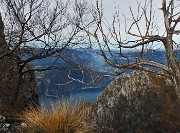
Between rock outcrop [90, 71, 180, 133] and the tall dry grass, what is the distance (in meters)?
0.99

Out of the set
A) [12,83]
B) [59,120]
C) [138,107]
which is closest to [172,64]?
[59,120]

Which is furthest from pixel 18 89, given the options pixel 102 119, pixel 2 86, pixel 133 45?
pixel 133 45

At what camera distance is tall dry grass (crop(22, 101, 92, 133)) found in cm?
717

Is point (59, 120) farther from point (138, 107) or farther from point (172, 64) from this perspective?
point (172, 64)

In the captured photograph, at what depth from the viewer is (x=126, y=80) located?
927cm

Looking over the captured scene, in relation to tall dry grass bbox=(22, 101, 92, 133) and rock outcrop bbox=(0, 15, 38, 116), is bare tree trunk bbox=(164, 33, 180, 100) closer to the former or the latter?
tall dry grass bbox=(22, 101, 92, 133)

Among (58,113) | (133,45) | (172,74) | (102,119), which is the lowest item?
(102,119)

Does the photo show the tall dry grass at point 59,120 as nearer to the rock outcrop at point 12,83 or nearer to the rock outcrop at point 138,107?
the rock outcrop at point 138,107

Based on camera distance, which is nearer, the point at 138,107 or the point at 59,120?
the point at 59,120

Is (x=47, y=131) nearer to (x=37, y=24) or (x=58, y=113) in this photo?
(x=58, y=113)

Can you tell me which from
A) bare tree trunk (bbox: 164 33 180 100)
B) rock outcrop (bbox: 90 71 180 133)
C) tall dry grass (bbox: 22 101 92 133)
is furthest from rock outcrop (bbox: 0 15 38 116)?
bare tree trunk (bbox: 164 33 180 100)

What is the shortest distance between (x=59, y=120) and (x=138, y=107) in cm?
238

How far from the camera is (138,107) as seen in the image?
28.2 feet

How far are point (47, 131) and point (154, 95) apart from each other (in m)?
3.05
